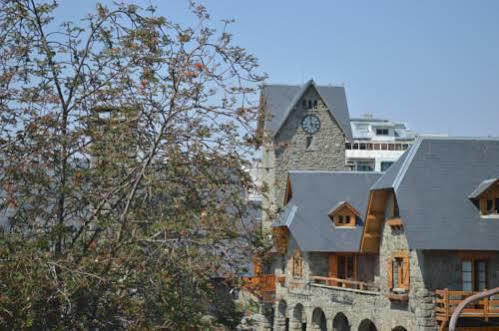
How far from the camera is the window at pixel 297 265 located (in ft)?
132

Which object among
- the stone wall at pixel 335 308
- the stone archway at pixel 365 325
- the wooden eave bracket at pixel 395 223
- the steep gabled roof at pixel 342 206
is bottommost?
the stone archway at pixel 365 325

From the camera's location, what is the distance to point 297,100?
5106 cm

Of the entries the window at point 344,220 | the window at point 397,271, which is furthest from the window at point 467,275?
the window at point 344,220

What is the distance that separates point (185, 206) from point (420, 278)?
17.9 meters

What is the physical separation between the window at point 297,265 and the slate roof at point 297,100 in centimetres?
1147

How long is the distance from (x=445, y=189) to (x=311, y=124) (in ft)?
75.7

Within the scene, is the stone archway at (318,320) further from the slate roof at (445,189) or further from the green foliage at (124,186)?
the green foliage at (124,186)

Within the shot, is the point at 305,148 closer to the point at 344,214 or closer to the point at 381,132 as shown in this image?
the point at 344,214

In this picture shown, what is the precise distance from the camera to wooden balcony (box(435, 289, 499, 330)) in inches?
1033

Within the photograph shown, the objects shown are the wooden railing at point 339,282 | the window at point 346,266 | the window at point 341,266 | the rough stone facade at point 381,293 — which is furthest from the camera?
the window at point 341,266

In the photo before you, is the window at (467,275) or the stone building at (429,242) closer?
the stone building at (429,242)

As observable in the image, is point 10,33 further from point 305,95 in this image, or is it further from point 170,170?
point 305,95

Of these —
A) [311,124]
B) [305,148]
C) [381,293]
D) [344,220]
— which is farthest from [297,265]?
[311,124]

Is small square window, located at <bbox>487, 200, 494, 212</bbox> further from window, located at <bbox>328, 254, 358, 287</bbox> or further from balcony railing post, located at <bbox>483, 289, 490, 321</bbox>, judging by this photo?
window, located at <bbox>328, 254, 358, 287</bbox>
